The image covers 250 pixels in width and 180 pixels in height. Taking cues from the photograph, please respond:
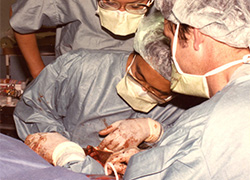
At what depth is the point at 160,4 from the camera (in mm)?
1358

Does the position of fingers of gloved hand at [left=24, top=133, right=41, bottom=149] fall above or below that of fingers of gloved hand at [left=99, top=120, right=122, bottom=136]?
above

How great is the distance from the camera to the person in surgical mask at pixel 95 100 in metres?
1.94

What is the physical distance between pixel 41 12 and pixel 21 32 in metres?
0.27

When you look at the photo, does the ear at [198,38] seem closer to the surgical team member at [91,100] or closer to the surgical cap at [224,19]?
the surgical cap at [224,19]

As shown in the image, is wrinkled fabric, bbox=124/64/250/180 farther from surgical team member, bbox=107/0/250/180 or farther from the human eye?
the human eye

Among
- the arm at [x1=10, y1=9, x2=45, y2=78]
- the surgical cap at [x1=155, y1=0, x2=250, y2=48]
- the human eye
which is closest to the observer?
the surgical cap at [x1=155, y1=0, x2=250, y2=48]

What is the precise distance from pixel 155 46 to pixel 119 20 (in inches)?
17.8

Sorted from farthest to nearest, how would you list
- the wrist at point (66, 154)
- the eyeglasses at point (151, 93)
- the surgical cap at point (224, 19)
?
the eyeglasses at point (151, 93) → the wrist at point (66, 154) → the surgical cap at point (224, 19)

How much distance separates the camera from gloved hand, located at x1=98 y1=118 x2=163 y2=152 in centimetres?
193

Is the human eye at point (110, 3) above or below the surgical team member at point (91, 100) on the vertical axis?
above

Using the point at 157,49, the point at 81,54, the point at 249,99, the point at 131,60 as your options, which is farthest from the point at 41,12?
the point at 249,99

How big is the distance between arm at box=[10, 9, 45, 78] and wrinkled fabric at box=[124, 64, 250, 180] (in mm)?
1689

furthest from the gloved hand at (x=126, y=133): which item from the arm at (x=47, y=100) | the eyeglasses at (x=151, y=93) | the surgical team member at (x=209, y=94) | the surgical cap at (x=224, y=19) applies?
the surgical cap at (x=224, y=19)

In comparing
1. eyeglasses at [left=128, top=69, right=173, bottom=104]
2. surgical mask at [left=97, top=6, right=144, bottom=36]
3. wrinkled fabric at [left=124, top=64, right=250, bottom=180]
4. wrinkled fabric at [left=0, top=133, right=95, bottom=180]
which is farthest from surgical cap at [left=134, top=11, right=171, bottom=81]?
wrinkled fabric at [left=0, top=133, right=95, bottom=180]
